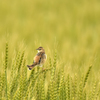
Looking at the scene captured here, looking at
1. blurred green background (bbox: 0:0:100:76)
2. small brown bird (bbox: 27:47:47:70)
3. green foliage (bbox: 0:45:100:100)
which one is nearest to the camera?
green foliage (bbox: 0:45:100:100)

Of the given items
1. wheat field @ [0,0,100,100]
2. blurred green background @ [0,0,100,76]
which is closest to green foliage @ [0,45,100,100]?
wheat field @ [0,0,100,100]

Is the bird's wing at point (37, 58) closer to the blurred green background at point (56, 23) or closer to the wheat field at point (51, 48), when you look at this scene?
the wheat field at point (51, 48)

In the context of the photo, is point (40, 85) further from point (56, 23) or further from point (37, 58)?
point (56, 23)

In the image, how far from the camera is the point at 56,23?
7254 mm

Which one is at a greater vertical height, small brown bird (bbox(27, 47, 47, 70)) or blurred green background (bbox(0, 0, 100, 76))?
blurred green background (bbox(0, 0, 100, 76))

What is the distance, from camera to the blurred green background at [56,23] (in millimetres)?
5435

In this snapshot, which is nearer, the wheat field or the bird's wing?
the wheat field

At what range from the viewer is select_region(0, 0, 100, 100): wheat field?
2.13 m

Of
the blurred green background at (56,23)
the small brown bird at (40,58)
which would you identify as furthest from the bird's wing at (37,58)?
the blurred green background at (56,23)

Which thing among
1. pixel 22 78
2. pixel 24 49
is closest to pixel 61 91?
pixel 22 78

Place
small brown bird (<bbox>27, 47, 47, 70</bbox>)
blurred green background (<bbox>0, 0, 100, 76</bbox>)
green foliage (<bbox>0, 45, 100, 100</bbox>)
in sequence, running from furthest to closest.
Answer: blurred green background (<bbox>0, 0, 100, 76</bbox>), small brown bird (<bbox>27, 47, 47, 70</bbox>), green foliage (<bbox>0, 45, 100, 100</bbox>)

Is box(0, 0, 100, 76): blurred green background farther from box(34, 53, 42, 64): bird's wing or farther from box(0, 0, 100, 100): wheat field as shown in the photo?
box(34, 53, 42, 64): bird's wing

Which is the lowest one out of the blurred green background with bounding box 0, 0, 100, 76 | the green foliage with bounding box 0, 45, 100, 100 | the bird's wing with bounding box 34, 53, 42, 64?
the green foliage with bounding box 0, 45, 100, 100

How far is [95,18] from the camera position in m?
7.74
